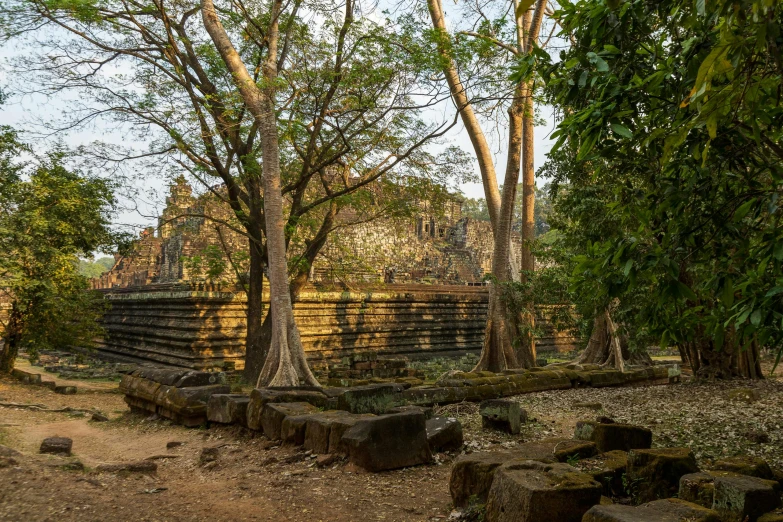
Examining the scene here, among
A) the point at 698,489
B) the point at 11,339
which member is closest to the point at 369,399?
the point at 698,489

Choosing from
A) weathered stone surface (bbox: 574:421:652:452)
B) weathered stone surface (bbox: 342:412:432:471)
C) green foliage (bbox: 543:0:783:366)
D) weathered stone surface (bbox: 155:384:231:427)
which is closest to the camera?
green foliage (bbox: 543:0:783:366)

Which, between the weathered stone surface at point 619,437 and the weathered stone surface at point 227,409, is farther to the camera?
the weathered stone surface at point 227,409

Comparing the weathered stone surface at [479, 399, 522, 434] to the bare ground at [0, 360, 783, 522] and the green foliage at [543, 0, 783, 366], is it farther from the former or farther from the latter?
the green foliage at [543, 0, 783, 366]

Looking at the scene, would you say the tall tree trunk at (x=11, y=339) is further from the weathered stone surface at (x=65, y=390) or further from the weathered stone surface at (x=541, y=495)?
the weathered stone surface at (x=541, y=495)

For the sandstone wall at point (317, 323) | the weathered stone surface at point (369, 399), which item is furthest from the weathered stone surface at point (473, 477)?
the sandstone wall at point (317, 323)

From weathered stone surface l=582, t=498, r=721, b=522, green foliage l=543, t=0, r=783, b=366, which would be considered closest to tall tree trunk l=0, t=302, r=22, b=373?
green foliage l=543, t=0, r=783, b=366

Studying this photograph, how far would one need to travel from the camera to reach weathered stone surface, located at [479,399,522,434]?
5941 millimetres

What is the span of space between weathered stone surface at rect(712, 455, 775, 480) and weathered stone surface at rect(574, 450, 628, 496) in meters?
0.57

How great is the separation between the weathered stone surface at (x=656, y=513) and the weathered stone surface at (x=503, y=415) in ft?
10.5

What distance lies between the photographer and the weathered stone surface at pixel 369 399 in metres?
6.63

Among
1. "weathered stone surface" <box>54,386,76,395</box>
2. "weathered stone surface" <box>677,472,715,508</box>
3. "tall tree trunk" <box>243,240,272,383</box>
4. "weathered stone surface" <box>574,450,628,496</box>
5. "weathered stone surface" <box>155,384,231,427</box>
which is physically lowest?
"weathered stone surface" <box>54,386,76,395</box>

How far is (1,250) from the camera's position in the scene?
10625 millimetres

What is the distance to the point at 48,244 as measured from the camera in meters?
11.7

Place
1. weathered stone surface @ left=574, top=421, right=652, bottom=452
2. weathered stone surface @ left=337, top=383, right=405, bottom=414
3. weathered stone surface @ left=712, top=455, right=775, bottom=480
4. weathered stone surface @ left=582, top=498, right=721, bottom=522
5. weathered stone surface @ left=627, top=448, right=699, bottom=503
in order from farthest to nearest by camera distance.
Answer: weathered stone surface @ left=337, top=383, right=405, bottom=414 → weathered stone surface @ left=574, top=421, right=652, bottom=452 → weathered stone surface @ left=627, top=448, right=699, bottom=503 → weathered stone surface @ left=712, top=455, right=775, bottom=480 → weathered stone surface @ left=582, top=498, right=721, bottom=522
